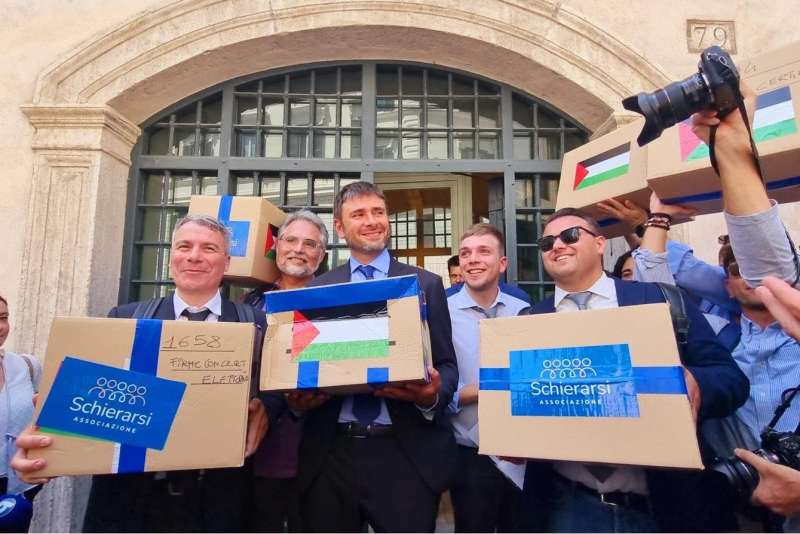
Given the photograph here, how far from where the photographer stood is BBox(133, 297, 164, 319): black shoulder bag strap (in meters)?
1.85

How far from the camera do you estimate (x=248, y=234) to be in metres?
2.65

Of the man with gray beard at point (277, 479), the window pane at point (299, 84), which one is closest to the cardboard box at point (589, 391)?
the man with gray beard at point (277, 479)

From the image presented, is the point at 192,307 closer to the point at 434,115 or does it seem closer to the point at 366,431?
the point at 366,431

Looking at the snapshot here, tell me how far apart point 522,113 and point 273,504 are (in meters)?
3.32

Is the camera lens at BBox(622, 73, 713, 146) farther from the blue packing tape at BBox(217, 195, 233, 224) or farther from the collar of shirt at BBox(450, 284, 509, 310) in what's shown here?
the blue packing tape at BBox(217, 195, 233, 224)

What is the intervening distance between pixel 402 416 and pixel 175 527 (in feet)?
2.66

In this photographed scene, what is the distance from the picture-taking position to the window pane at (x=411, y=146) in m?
4.09

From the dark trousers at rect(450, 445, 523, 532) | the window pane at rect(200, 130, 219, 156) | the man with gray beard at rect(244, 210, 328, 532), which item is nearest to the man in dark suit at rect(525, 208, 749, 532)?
the dark trousers at rect(450, 445, 523, 532)

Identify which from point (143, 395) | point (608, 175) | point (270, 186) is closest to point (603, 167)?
point (608, 175)

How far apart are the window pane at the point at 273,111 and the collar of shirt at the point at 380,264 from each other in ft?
8.01

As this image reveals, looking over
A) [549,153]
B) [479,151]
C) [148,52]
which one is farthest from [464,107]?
[148,52]

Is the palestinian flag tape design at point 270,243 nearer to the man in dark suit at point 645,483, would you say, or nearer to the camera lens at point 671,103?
the man in dark suit at point 645,483

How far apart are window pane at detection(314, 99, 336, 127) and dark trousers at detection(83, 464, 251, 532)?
2.97 metres

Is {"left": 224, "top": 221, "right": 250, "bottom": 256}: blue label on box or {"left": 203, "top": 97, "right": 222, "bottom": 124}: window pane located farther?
{"left": 203, "top": 97, "right": 222, "bottom": 124}: window pane
